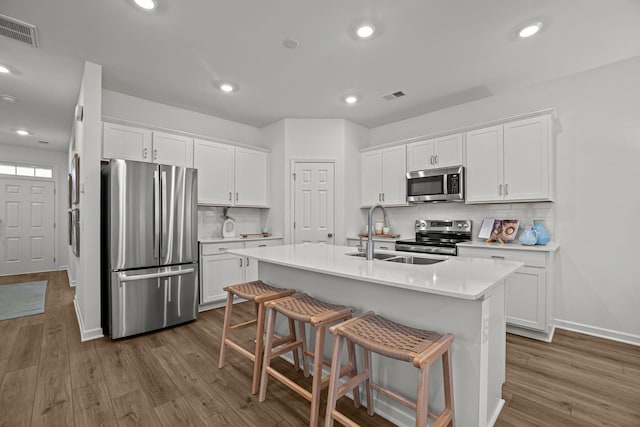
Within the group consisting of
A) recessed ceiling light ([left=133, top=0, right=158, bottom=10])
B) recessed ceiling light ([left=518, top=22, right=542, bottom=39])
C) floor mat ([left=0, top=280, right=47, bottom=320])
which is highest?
recessed ceiling light ([left=133, top=0, right=158, bottom=10])

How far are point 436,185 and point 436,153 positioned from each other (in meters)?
0.44

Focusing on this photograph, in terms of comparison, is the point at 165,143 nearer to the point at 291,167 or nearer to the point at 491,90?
the point at 291,167

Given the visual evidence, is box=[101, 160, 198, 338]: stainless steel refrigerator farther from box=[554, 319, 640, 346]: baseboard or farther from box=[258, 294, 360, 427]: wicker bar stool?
box=[554, 319, 640, 346]: baseboard

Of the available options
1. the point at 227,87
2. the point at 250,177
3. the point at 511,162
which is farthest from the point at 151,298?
the point at 511,162

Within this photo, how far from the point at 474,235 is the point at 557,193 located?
98 cm

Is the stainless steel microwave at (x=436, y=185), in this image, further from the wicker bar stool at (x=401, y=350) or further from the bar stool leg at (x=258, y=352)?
the bar stool leg at (x=258, y=352)

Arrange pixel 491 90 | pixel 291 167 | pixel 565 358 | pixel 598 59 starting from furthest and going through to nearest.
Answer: pixel 291 167
pixel 491 90
pixel 598 59
pixel 565 358

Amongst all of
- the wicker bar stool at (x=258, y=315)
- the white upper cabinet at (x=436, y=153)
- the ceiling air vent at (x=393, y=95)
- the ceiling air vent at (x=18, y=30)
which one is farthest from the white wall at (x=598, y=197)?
the ceiling air vent at (x=18, y=30)

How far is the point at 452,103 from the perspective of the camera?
12.8 feet

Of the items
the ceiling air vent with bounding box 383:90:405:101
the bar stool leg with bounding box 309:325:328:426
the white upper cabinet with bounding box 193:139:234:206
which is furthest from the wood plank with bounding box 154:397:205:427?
the ceiling air vent with bounding box 383:90:405:101

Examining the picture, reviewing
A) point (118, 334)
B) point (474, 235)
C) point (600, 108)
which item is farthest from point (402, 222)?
point (118, 334)

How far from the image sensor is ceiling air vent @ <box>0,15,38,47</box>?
7.55 ft

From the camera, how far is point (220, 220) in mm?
4477

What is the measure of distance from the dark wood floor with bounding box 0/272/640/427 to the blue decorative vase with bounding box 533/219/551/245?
0.97m
